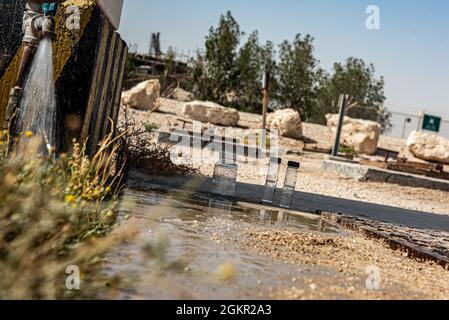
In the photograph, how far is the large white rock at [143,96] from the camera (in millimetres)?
26219

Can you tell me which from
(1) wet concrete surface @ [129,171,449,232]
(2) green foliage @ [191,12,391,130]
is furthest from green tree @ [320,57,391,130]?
(1) wet concrete surface @ [129,171,449,232]

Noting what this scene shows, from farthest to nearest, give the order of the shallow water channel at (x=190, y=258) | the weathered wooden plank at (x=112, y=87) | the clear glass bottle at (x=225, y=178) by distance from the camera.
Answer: the clear glass bottle at (x=225, y=178), the weathered wooden plank at (x=112, y=87), the shallow water channel at (x=190, y=258)

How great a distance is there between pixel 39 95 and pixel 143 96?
68.2 feet

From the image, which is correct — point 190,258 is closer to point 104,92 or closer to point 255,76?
point 104,92

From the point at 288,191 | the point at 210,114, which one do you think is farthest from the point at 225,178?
the point at 210,114

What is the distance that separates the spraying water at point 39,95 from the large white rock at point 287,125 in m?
19.0

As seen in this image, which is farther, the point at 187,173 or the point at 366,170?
the point at 366,170

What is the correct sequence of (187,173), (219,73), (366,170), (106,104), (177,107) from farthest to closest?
(219,73), (177,107), (366,170), (187,173), (106,104)

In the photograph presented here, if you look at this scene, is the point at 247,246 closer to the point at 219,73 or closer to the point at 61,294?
the point at 61,294

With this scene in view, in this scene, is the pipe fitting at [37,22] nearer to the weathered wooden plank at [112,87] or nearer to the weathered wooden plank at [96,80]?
the weathered wooden plank at [96,80]

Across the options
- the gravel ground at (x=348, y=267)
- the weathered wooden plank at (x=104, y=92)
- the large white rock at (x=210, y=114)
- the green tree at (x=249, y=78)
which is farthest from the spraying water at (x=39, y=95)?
the green tree at (x=249, y=78)

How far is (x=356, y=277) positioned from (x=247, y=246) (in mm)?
894

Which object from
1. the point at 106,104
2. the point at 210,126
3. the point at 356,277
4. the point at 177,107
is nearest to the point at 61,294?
the point at 356,277

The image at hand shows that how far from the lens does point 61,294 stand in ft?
9.80
